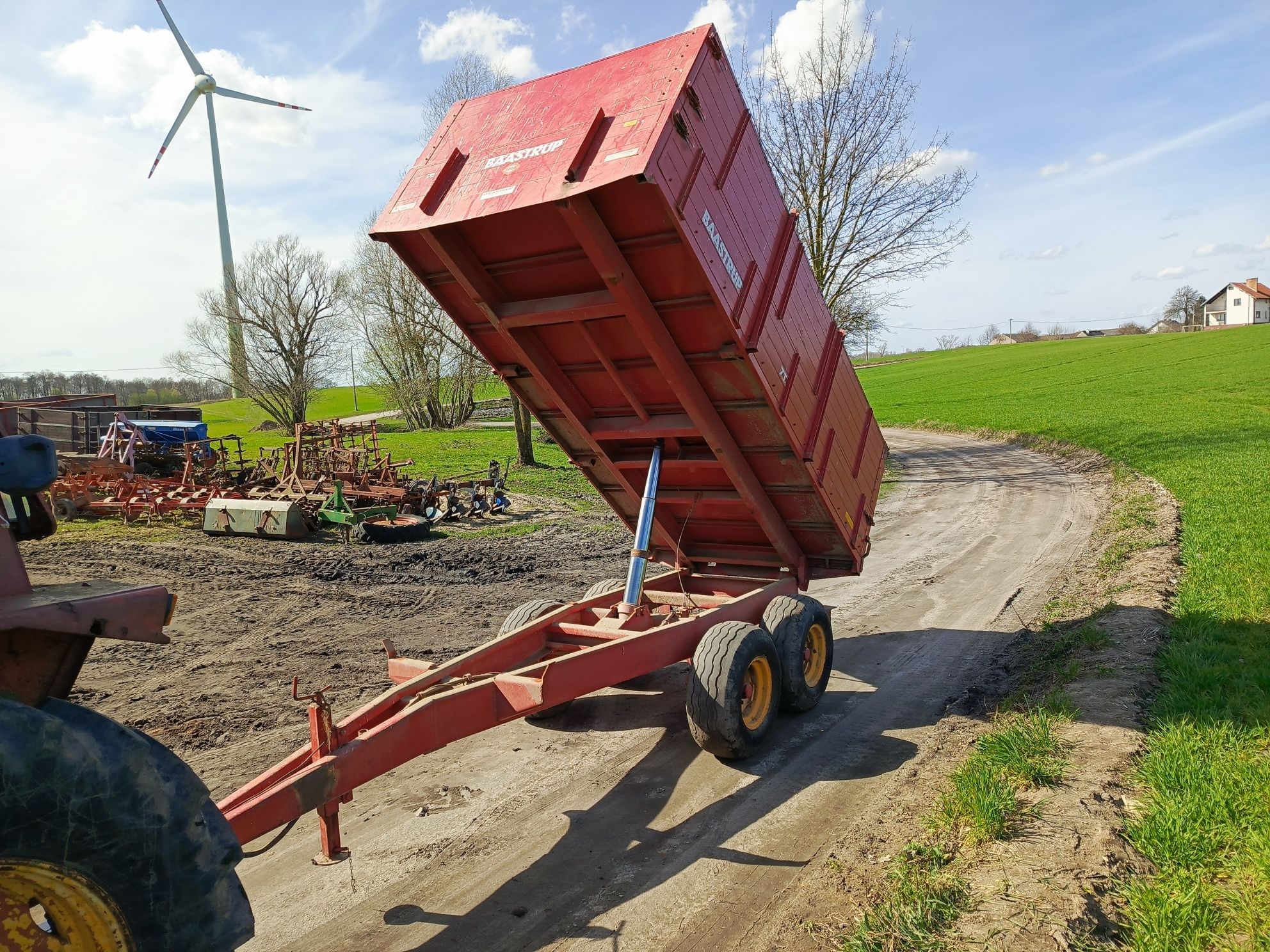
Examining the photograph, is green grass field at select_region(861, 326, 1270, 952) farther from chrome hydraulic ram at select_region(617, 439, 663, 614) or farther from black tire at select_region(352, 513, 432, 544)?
black tire at select_region(352, 513, 432, 544)

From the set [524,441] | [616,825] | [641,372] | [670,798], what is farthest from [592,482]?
[524,441]

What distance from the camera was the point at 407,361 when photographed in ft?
147

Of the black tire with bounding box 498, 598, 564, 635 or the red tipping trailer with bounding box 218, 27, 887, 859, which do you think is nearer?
the red tipping trailer with bounding box 218, 27, 887, 859

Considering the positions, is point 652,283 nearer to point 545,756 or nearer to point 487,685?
point 487,685

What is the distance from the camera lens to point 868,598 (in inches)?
387

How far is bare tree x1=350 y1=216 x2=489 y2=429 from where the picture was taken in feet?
120

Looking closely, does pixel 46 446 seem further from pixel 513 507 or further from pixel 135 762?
pixel 513 507

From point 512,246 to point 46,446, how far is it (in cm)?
315

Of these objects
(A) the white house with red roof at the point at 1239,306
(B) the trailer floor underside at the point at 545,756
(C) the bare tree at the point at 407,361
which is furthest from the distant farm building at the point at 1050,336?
(B) the trailer floor underside at the point at 545,756

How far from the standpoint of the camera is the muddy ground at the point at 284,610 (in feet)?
21.6

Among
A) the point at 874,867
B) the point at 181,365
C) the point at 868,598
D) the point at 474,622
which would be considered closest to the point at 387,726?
the point at 874,867

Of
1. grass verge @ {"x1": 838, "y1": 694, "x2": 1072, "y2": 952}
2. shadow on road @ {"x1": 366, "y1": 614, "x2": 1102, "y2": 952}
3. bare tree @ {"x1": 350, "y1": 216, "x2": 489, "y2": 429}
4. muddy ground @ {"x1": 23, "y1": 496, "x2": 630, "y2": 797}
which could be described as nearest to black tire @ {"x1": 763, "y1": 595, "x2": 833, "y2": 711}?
shadow on road @ {"x1": 366, "y1": 614, "x2": 1102, "y2": 952}

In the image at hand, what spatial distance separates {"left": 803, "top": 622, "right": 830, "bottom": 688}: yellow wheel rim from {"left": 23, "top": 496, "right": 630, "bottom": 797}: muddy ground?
11.5ft

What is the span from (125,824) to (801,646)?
4.67 m
